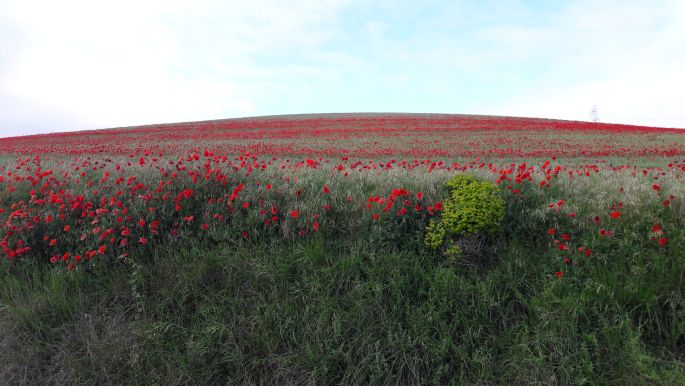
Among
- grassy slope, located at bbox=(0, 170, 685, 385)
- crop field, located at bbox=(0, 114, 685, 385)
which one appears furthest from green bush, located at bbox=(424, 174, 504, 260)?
grassy slope, located at bbox=(0, 170, 685, 385)

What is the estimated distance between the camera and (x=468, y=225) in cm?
330

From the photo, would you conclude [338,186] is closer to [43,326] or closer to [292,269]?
[292,269]

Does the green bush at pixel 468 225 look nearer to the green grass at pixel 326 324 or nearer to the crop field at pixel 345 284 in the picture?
the crop field at pixel 345 284

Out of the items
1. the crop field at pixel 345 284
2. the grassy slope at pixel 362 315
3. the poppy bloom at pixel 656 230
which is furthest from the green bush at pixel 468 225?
the poppy bloom at pixel 656 230

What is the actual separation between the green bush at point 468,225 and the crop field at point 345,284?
2 centimetres

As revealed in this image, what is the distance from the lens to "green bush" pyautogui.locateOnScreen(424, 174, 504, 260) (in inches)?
130

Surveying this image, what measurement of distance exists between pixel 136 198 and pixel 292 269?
220 cm

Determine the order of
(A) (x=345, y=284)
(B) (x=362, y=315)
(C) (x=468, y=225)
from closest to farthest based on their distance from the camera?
(B) (x=362, y=315) → (A) (x=345, y=284) → (C) (x=468, y=225)

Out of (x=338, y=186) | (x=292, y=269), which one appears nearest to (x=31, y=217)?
(x=292, y=269)

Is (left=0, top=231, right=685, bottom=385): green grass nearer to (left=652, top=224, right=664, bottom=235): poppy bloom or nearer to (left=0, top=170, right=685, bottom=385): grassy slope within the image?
(left=0, top=170, right=685, bottom=385): grassy slope

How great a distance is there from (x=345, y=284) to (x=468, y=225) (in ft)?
4.11

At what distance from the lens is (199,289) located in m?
3.25

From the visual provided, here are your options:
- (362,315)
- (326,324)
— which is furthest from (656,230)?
(326,324)

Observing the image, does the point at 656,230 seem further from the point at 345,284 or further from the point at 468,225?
the point at 345,284
